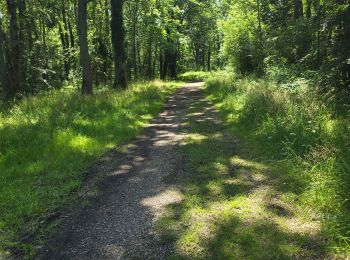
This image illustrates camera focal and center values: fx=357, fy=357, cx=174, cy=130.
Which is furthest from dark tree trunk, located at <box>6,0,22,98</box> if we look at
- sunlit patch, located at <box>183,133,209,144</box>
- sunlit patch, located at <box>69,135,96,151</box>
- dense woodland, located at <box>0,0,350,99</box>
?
sunlit patch, located at <box>183,133,209,144</box>

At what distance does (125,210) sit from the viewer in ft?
17.2

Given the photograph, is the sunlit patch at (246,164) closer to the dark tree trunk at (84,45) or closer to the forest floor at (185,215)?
the forest floor at (185,215)

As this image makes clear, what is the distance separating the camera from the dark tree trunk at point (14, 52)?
17.4m

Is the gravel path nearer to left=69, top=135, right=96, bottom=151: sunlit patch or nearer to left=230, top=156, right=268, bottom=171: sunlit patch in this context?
left=69, top=135, right=96, bottom=151: sunlit patch

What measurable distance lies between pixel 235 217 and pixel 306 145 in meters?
2.34

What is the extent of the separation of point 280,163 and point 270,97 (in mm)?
4425

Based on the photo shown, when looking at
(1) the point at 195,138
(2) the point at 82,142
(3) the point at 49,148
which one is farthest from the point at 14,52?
(1) the point at 195,138

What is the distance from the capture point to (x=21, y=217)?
510 centimetres

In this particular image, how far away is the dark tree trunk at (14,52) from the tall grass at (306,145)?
11.6 metres

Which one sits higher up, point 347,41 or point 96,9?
point 96,9

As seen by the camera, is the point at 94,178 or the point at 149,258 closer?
the point at 149,258

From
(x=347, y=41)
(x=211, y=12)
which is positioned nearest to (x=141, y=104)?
(x=347, y=41)

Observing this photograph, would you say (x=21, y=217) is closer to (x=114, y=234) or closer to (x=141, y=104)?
(x=114, y=234)

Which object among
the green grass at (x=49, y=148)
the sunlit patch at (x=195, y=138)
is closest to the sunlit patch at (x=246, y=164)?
the sunlit patch at (x=195, y=138)
